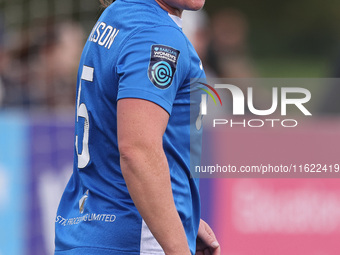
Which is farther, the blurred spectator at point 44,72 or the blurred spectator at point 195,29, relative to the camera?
the blurred spectator at point 44,72

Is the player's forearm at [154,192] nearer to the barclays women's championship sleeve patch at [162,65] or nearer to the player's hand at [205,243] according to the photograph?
the barclays women's championship sleeve patch at [162,65]

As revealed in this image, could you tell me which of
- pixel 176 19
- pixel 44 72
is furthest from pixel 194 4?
pixel 44 72

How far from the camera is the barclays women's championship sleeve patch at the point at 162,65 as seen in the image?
202 centimetres

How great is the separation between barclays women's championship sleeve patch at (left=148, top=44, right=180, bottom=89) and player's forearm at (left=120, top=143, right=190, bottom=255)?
195 mm

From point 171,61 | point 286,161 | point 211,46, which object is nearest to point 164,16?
point 171,61

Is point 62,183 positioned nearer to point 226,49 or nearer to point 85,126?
point 85,126

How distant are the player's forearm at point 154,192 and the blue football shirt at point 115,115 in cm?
15

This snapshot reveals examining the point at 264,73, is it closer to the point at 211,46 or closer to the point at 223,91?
the point at 211,46

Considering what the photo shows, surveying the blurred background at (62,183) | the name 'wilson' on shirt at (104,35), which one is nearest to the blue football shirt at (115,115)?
the name 'wilson' on shirt at (104,35)

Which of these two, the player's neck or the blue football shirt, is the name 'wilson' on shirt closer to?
the blue football shirt

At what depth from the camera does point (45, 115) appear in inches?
227

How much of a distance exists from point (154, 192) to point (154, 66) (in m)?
0.36

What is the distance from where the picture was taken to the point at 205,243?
2.50m

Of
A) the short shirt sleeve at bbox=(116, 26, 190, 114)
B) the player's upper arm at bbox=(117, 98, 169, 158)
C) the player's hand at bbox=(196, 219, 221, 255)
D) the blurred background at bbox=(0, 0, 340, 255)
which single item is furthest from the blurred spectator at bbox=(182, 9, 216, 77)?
the player's upper arm at bbox=(117, 98, 169, 158)
